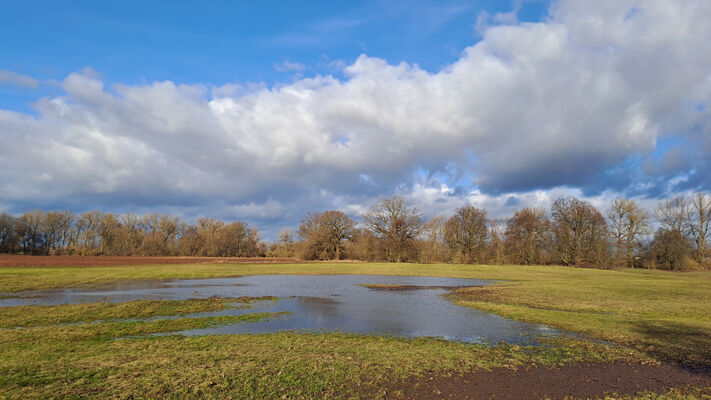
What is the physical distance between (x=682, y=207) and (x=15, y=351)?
117560 mm

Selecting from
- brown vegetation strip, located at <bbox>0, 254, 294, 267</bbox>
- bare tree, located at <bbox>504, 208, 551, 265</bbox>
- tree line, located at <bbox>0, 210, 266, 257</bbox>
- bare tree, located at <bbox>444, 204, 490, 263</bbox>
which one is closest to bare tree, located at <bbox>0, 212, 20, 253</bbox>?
tree line, located at <bbox>0, 210, 266, 257</bbox>

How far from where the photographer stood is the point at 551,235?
8938cm

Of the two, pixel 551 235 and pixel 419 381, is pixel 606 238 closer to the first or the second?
pixel 551 235

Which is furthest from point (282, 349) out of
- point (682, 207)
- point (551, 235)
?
point (682, 207)

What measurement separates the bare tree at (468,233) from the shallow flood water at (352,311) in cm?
6187

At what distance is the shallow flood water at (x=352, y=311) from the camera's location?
16.5m

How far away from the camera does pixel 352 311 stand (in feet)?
72.2

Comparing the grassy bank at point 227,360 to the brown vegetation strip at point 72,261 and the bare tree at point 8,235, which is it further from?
the bare tree at point 8,235

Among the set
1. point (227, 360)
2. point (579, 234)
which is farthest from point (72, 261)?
point (579, 234)

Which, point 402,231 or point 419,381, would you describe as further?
point 402,231

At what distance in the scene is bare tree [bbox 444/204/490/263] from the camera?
299 feet

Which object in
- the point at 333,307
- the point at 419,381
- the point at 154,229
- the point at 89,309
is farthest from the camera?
the point at 154,229

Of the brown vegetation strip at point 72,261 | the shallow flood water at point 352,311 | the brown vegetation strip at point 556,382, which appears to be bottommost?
the brown vegetation strip at point 72,261

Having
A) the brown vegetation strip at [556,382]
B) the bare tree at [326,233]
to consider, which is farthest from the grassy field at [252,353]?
the bare tree at [326,233]
